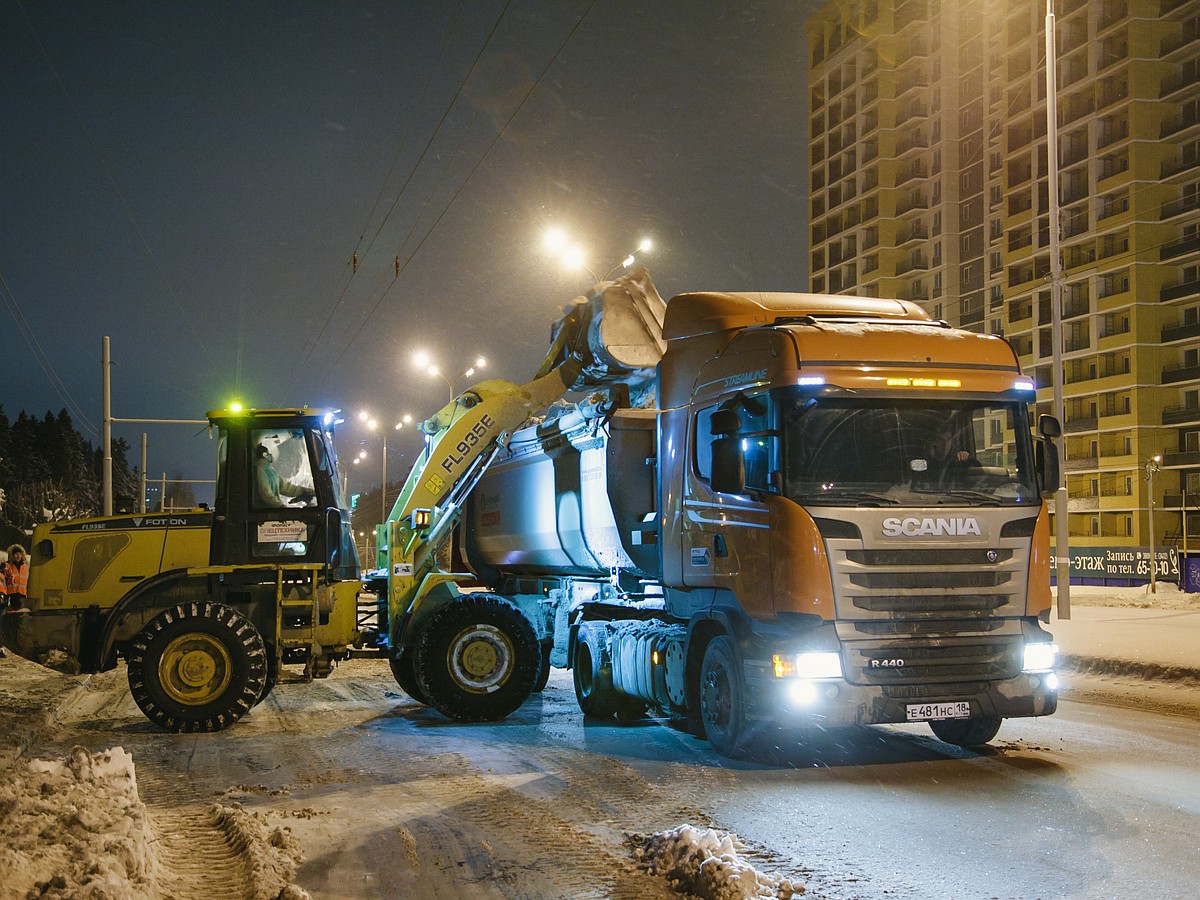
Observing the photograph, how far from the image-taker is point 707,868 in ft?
19.0

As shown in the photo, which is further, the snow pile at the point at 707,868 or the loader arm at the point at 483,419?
the loader arm at the point at 483,419

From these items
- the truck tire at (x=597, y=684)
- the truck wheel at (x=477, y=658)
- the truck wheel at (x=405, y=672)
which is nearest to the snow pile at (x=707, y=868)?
the truck tire at (x=597, y=684)

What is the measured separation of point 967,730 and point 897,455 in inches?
104

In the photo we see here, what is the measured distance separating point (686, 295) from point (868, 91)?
9141cm

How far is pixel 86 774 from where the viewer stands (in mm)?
6844

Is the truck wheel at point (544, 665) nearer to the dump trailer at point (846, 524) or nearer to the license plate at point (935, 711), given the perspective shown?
the dump trailer at point (846, 524)

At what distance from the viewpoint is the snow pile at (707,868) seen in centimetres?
568

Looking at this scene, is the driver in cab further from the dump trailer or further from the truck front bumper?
the truck front bumper

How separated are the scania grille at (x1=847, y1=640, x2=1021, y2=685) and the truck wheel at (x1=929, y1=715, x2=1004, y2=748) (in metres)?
0.90

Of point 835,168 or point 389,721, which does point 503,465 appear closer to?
point 389,721

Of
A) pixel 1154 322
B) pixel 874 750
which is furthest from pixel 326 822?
pixel 1154 322

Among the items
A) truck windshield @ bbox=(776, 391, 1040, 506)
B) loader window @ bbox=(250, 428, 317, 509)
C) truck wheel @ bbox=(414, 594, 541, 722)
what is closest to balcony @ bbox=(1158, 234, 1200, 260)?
truck wheel @ bbox=(414, 594, 541, 722)

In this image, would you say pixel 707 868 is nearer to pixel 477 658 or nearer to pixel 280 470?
pixel 477 658

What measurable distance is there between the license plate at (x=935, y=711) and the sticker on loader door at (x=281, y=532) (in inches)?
264
